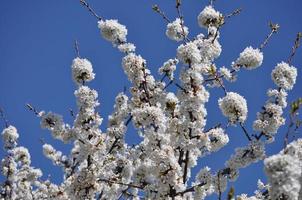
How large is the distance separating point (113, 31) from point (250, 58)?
3324 mm

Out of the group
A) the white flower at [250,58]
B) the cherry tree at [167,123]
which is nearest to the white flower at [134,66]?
the cherry tree at [167,123]

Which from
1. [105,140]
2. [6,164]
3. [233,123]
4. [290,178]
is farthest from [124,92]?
[290,178]

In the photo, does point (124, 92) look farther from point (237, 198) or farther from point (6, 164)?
point (6, 164)

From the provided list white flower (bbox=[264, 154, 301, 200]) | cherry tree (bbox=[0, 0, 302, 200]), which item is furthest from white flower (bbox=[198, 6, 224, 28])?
white flower (bbox=[264, 154, 301, 200])

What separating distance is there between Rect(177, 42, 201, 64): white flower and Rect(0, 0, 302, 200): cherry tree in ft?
0.07

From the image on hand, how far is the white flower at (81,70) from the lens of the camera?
1105cm

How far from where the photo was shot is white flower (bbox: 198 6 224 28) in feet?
38.7

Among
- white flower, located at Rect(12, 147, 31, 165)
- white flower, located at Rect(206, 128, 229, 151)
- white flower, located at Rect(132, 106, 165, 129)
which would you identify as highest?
white flower, located at Rect(12, 147, 31, 165)

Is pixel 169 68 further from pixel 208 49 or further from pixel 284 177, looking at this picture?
pixel 284 177

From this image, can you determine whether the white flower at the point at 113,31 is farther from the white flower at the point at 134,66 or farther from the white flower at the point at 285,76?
the white flower at the point at 285,76

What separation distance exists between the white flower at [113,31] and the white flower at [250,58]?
2837 millimetres

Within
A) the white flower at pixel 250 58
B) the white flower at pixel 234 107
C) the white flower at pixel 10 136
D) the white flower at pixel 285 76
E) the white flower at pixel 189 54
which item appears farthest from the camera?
the white flower at pixel 10 136

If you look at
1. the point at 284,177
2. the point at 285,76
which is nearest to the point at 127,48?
the point at 285,76

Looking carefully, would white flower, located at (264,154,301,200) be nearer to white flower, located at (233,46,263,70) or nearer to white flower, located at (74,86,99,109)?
white flower, located at (233,46,263,70)
